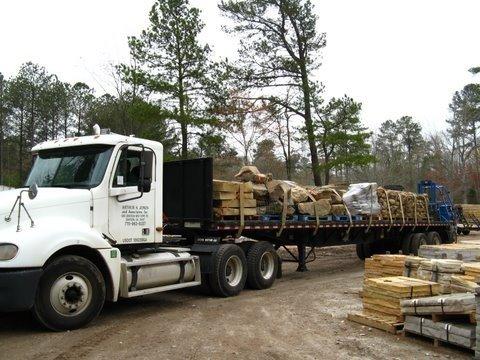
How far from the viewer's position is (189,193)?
10.5m

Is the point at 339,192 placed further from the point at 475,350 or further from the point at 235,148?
the point at 235,148

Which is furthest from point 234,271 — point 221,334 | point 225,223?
point 221,334

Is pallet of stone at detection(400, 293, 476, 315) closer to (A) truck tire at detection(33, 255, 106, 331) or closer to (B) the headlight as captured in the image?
(A) truck tire at detection(33, 255, 106, 331)

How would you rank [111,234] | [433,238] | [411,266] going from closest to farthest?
[111,234] < [411,266] < [433,238]

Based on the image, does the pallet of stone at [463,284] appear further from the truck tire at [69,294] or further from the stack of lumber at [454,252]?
the truck tire at [69,294]

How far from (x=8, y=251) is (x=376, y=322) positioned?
518cm

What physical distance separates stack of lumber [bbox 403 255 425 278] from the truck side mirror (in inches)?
183

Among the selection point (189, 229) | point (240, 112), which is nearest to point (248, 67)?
point (240, 112)

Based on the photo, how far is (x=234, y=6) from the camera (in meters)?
26.4

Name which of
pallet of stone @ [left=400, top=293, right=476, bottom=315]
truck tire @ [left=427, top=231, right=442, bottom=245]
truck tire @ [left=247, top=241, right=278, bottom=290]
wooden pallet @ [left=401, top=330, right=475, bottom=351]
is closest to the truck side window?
truck tire @ [left=247, top=241, right=278, bottom=290]

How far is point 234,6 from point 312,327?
861 inches

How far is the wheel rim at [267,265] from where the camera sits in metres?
11.3

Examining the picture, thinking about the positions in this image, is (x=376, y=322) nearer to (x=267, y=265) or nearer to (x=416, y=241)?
(x=267, y=265)

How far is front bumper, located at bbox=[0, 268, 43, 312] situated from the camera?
6570 mm
